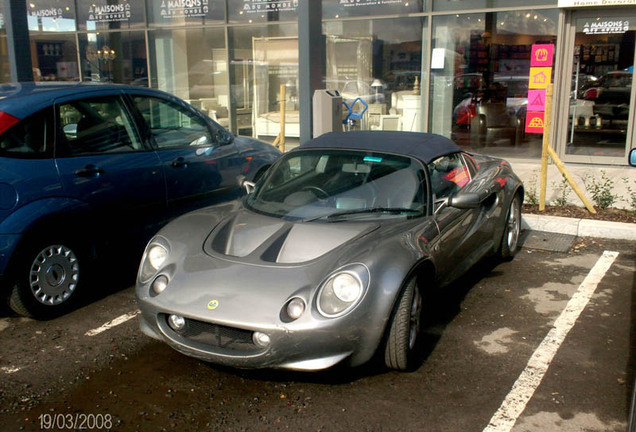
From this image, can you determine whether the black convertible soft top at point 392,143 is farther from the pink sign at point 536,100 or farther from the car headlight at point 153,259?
the pink sign at point 536,100

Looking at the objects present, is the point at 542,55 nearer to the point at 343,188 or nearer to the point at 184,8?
the point at 343,188

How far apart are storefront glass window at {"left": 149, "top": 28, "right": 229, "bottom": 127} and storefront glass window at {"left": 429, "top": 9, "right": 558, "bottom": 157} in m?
5.03

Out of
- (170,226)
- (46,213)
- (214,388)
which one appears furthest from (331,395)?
(46,213)

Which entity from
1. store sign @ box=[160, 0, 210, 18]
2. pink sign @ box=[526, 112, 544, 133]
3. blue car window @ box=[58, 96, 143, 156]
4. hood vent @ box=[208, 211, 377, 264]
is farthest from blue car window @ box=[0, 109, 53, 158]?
store sign @ box=[160, 0, 210, 18]

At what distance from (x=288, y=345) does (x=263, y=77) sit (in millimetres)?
11179

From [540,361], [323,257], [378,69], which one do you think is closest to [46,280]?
[323,257]

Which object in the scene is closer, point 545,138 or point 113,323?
point 113,323

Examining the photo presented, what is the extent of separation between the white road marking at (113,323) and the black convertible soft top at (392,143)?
1.92 metres

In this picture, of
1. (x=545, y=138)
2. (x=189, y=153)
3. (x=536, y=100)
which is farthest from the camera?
(x=536, y=100)

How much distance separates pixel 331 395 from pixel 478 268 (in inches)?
111

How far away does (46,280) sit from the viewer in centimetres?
487

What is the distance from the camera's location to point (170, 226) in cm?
447

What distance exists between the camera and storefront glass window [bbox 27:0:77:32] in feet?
51.6

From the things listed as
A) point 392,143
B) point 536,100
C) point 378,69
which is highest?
point 378,69
